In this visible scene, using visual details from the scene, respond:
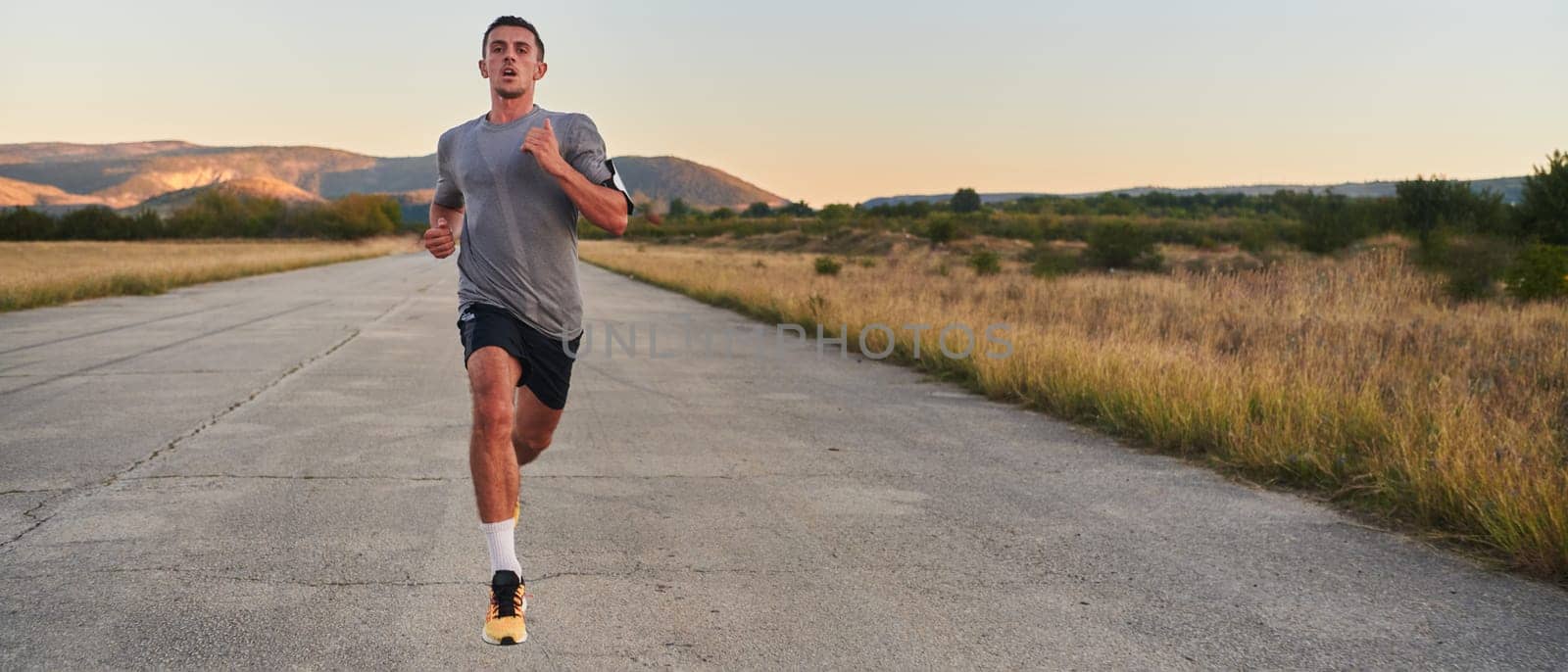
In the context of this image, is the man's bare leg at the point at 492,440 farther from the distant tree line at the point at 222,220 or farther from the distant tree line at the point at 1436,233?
the distant tree line at the point at 222,220

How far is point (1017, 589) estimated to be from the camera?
434cm

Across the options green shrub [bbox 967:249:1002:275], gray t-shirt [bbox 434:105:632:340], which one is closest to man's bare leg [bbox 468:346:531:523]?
gray t-shirt [bbox 434:105:632:340]

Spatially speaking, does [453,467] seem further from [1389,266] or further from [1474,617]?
[1389,266]

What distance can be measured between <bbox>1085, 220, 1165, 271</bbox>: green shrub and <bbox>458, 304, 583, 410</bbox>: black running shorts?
30.8 m

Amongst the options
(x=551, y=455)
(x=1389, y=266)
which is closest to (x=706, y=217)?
(x=1389, y=266)

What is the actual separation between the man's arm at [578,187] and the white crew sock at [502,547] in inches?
43.8

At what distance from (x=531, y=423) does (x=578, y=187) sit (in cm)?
121

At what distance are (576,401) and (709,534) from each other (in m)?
4.80

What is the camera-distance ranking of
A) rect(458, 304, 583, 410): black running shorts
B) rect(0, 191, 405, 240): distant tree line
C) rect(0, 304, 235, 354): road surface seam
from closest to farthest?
rect(458, 304, 583, 410): black running shorts < rect(0, 304, 235, 354): road surface seam < rect(0, 191, 405, 240): distant tree line

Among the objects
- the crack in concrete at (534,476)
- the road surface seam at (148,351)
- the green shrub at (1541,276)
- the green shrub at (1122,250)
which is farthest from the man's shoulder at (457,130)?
the green shrub at (1122,250)

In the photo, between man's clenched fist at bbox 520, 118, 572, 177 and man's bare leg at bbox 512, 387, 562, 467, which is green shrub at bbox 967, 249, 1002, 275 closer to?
man's bare leg at bbox 512, 387, 562, 467

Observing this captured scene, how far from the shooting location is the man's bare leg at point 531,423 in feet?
14.9

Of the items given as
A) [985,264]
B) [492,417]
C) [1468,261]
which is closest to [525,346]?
[492,417]

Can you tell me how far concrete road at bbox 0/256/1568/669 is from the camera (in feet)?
12.1
